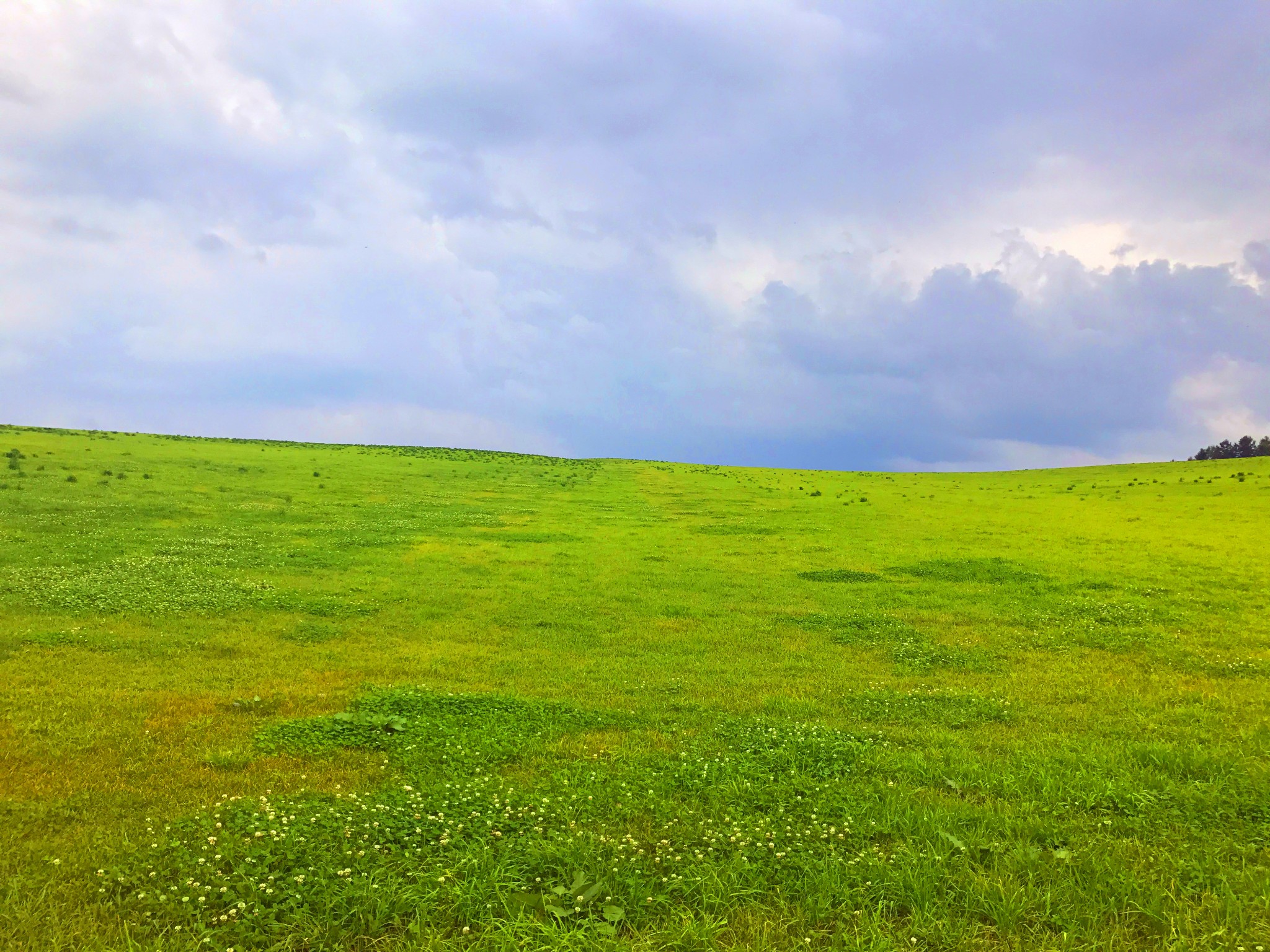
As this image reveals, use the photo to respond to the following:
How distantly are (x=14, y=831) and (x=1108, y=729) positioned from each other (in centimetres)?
1520

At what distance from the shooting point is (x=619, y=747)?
11266 mm

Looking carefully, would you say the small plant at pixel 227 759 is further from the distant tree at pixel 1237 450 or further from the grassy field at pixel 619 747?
the distant tree at pixel 1237 450

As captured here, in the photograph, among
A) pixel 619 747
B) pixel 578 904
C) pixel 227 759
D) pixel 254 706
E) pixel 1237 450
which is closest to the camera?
pixel 578 904

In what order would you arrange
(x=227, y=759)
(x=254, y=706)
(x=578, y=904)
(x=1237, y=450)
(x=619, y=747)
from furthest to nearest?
1. (x=1237, y=450)
2. (x=254, y=706)
3. (x=619, y=747)
4. (x=227, y=759)
5. (x=578, y=904)

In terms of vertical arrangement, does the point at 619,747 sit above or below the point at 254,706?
above

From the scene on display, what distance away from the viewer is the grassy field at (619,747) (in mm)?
7090

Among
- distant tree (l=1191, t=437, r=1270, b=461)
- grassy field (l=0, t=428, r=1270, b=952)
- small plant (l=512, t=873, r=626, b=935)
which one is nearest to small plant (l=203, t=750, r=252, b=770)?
grassy field (l=0, t=428, r=1270, b=952)

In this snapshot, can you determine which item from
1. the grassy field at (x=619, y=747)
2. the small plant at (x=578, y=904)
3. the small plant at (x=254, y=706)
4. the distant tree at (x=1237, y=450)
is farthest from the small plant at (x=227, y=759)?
the distant tree at (x=1237, y=450)

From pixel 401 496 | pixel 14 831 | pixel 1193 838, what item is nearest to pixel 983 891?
pixel 1193 838

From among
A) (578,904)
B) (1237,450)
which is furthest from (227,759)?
(1237,450)

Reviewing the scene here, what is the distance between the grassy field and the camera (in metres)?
7.09

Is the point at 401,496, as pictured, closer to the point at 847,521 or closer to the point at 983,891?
the point at 847,521

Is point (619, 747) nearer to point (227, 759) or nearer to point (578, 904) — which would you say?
point (578, 904)

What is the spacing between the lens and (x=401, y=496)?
45844 millimetres
